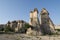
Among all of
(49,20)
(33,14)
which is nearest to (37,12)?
(33,14)

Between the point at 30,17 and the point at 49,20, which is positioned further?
the point at 30,17

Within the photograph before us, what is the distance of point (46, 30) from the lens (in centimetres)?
3303

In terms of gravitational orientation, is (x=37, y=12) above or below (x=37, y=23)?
above

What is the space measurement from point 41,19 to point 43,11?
2.11 metres

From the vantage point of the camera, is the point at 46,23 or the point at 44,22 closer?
the point at 46,23

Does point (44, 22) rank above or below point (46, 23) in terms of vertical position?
above

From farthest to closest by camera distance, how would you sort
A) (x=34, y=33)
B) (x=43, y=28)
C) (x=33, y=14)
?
(x=33, y=14)
(x=43, y=28)
(x=34, y=33)

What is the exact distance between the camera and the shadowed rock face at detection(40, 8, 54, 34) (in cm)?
3288

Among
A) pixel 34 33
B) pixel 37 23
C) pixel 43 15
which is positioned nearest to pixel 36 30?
pixel 34 33

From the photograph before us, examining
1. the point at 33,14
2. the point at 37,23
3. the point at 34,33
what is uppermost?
the point at 33,14

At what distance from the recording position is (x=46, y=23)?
33.4m

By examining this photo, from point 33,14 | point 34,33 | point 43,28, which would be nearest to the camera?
point 34,33

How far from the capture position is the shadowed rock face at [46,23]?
108 ft

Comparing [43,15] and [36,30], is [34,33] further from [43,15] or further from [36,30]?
[43,15]
